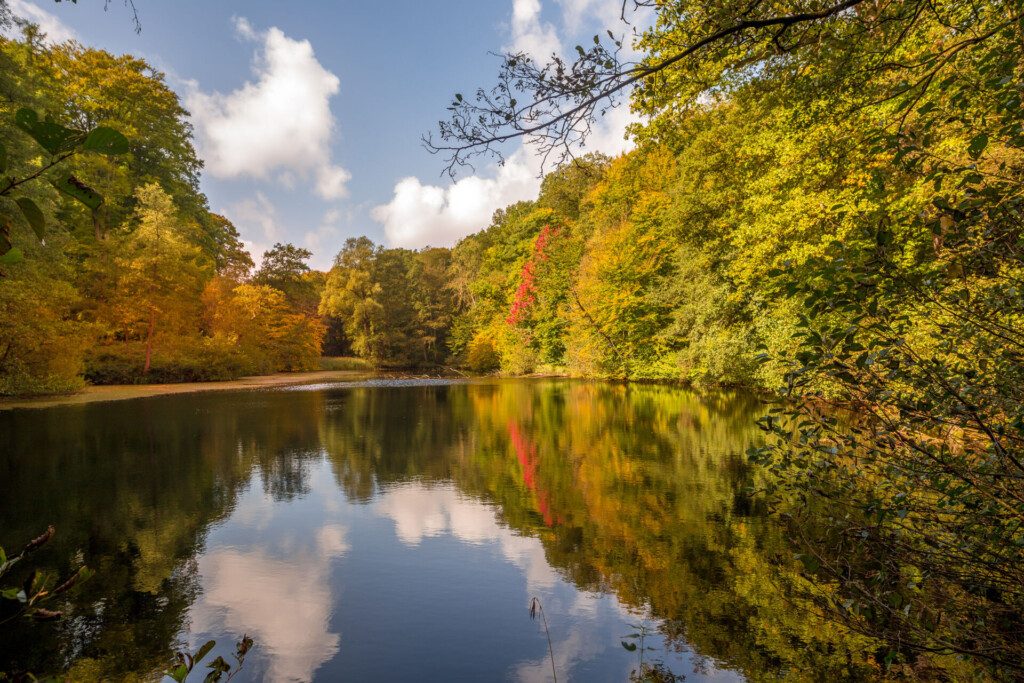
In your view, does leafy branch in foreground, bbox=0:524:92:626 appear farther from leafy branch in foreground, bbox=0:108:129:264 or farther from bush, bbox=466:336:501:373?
bush, bbox=466:336:501:373

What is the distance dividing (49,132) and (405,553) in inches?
232

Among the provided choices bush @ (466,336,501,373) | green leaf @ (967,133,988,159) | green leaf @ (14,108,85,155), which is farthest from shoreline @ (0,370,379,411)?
green leaf @ (967,133,988,159)

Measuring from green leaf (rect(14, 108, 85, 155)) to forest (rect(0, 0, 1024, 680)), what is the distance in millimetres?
24

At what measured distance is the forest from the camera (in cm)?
265

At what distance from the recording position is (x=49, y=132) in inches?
42.2

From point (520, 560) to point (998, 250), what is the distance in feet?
15.8

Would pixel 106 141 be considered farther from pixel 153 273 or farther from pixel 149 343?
pixel 149 343

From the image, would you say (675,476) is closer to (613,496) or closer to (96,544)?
(613,496)

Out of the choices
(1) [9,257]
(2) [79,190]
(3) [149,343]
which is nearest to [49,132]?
(2) [79,190]

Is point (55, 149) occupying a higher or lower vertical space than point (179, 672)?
higher

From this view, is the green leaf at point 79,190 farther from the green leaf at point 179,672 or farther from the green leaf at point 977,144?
the green leaf at point 977,144

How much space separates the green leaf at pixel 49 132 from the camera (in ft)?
3.46

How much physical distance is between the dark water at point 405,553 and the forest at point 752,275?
1.06m

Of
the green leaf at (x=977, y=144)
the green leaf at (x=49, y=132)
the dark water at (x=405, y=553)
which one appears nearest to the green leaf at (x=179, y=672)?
the green leaf at (x=49, y=132)
